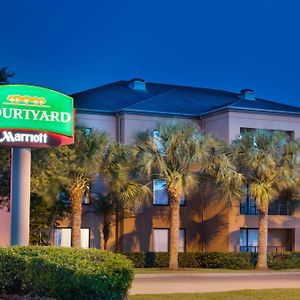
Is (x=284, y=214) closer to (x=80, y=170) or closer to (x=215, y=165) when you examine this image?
(x=215, y=165)

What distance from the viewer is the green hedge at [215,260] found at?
125 ft

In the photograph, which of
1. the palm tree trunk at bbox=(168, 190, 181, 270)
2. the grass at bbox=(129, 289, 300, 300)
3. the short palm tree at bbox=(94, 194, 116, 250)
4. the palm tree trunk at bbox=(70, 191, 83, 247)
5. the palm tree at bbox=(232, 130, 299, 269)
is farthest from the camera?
the short palm tree at bbox=(94, 194, 116, 250)

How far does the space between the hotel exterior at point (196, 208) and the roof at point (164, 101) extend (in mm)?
82

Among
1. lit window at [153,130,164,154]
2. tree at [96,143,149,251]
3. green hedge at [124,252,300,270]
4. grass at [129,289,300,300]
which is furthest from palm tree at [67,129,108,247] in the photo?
grass at [129,289,300,300]

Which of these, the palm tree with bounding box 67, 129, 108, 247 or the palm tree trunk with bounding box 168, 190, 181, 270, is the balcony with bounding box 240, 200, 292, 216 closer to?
the palm tree trunk with bounding box 168, 190, 181, 270

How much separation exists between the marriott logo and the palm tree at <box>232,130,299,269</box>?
19.3m

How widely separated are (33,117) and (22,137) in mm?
623

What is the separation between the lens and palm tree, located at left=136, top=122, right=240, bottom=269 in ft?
116

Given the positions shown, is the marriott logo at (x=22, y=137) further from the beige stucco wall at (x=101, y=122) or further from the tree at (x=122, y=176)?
the beige stucco wall at (x=101, y=122)

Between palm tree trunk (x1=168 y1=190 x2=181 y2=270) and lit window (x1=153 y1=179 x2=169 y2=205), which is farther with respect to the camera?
lit window (x1=153 y1=179 x2=169 y2=205)

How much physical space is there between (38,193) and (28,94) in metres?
14.1

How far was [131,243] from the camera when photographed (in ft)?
133

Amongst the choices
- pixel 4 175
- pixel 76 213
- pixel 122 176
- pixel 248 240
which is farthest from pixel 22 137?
pixel 248 240

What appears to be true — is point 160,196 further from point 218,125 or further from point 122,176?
point 122,176
